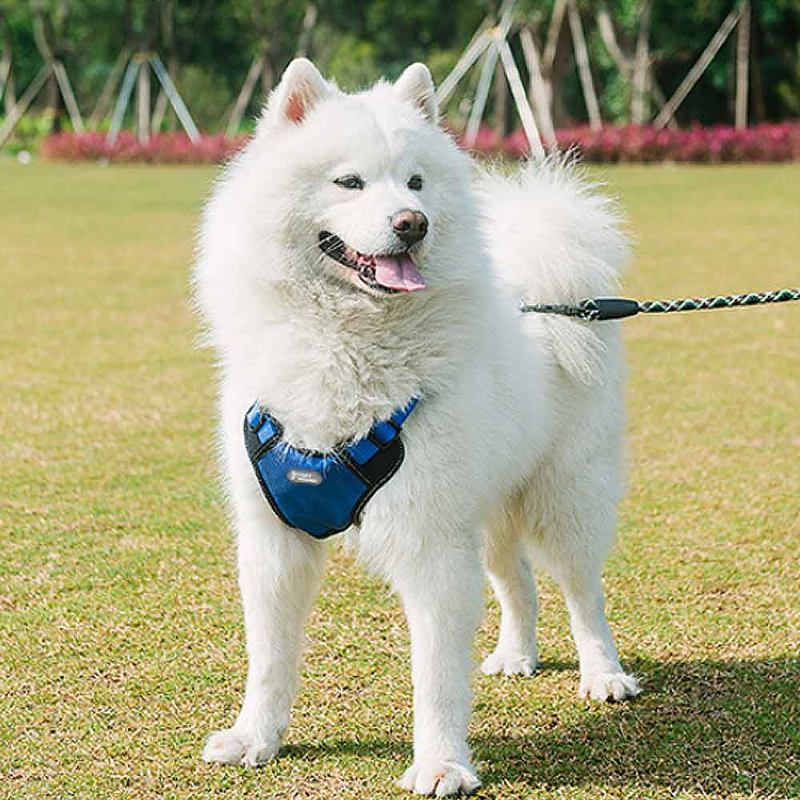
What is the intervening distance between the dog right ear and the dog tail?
761 millimetres

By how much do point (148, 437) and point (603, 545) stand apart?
3.97 metres

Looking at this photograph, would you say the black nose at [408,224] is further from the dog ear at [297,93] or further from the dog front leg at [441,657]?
the dog front leg at [441,657]

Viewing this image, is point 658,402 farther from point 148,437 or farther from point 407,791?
point 407,791

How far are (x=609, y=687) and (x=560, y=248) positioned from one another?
137 centimetres

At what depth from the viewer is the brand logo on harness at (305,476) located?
11.1 feet

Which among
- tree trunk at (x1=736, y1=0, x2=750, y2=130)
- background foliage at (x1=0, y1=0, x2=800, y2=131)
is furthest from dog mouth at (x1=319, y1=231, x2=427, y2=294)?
tree trunk at (x1=736, y1=0, x2=750, y2=130)

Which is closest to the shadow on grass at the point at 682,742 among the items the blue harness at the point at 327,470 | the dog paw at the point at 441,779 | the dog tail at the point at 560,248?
the dog paw at the point at 441,779

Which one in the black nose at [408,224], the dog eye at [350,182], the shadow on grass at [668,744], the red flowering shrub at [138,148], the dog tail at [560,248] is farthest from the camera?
the red flowering shrub at [138,148]

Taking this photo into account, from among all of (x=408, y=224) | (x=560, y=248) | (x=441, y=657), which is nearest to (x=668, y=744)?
(x=441, y=657)

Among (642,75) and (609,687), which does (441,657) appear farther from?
(642,75)

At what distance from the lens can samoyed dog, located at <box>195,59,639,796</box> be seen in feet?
10.9

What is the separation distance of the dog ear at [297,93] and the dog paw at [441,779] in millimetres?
1687

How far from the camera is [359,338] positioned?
3.44m

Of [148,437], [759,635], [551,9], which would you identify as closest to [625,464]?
[759,635]
